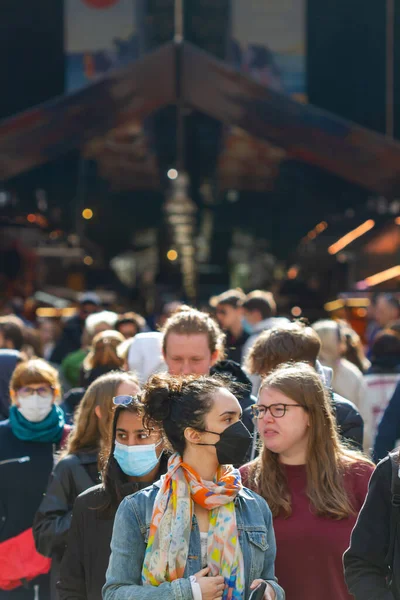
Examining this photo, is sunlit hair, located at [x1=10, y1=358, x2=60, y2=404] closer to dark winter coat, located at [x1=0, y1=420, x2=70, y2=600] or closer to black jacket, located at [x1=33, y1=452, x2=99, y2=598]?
dark winter coat, located at [x1=0, y1=420, x2=70, y2=600]

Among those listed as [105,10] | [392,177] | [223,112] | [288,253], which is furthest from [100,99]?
[288,253]

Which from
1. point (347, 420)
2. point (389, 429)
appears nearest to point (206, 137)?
point (389, 429)

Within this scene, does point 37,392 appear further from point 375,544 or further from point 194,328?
point 375,544

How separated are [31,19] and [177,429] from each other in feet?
58.2

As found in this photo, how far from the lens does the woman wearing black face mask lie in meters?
2.96

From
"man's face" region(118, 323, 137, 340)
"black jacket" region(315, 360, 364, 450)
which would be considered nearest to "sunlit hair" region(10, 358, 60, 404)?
"black jacket" region(315, 360, 364, 450)

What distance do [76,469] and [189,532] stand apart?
5.16ft

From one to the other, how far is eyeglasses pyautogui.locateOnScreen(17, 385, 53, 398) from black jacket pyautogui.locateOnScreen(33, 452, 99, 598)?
3.22 ft

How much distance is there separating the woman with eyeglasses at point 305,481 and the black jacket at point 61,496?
32.8 inches

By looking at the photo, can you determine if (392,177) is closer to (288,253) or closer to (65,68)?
(65,68)

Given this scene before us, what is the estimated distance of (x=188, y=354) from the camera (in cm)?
504

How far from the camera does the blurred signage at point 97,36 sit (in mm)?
16891

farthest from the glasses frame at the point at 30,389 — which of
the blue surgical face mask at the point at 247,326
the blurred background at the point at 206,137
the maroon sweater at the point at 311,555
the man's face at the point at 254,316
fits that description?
the blurred background at the point at 206,137

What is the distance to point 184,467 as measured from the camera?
3.07 meters
